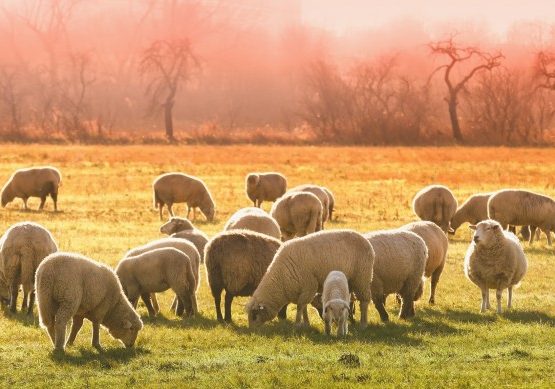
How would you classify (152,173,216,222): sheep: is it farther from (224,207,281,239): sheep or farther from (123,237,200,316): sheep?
(123,237,200,316): sheep

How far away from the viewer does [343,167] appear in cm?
5119

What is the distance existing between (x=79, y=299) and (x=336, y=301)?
329 centimetres

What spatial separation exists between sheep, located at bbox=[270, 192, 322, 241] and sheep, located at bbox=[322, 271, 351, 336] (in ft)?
33.7

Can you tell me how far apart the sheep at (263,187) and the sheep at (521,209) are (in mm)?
10253

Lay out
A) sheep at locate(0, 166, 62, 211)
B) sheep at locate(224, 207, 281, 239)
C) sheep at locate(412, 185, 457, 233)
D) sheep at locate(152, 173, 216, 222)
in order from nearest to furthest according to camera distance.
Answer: sheep at locate(224, 207, 281, 239) < sheep at locate(412, 185, 457, 233) < sheep at locate(152, 173, 216, 222) < sheep at locate(0, 166, 62, 211)

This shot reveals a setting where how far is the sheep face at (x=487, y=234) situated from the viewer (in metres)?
16.8

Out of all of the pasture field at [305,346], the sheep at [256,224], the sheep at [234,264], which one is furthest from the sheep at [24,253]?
the sheep at [256,224]

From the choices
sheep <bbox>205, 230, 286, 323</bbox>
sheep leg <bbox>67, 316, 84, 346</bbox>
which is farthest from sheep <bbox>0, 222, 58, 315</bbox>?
sheep <bbox>205, 230, 286, 323</bbox>

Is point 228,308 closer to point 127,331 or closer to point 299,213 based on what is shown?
point 127,331

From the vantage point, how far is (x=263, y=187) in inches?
1364

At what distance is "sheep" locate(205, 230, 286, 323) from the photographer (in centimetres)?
1555

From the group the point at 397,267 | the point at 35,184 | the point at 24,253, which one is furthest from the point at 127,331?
the point at 35,184

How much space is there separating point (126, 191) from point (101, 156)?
58.9 feet

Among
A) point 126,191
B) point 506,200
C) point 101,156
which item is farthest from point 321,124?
point 506,200
